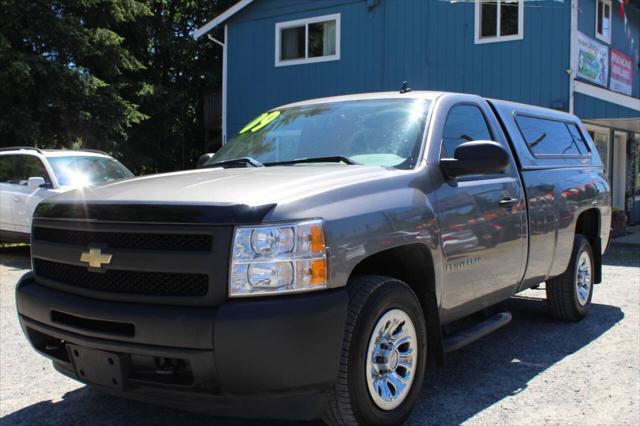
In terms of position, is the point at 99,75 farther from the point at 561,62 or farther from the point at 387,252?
the point at 387,252

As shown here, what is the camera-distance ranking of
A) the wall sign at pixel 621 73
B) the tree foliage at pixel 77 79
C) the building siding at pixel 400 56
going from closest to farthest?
the building siding at pixel 400 56
the tree foliage at pixel 77 79
the wall sign at pixel 621 73

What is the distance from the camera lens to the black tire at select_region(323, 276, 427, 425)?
2.91 metres

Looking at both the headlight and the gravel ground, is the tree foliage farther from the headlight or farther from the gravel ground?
the headlight

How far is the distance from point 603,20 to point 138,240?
47.6 ft

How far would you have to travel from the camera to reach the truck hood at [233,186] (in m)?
2.84

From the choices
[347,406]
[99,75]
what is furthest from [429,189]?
[99,75]

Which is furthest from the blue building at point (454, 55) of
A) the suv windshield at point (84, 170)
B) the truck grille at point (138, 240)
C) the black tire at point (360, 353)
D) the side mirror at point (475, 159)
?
the truck grille at point (138, 240)

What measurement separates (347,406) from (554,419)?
53.4 inches

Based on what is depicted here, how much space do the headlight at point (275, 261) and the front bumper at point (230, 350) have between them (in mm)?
55

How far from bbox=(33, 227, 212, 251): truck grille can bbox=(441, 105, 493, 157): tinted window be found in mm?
1809

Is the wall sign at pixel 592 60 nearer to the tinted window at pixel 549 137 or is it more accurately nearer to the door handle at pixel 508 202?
the tinted window at pixel 549 137

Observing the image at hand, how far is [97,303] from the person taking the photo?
2.92m

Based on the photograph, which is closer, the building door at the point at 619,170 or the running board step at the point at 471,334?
the running board step at the point at 471,334

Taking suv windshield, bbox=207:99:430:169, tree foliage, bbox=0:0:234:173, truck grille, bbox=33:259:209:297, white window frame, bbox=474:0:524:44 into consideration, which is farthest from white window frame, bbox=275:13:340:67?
truck grille, bbox=33:259:209:297
